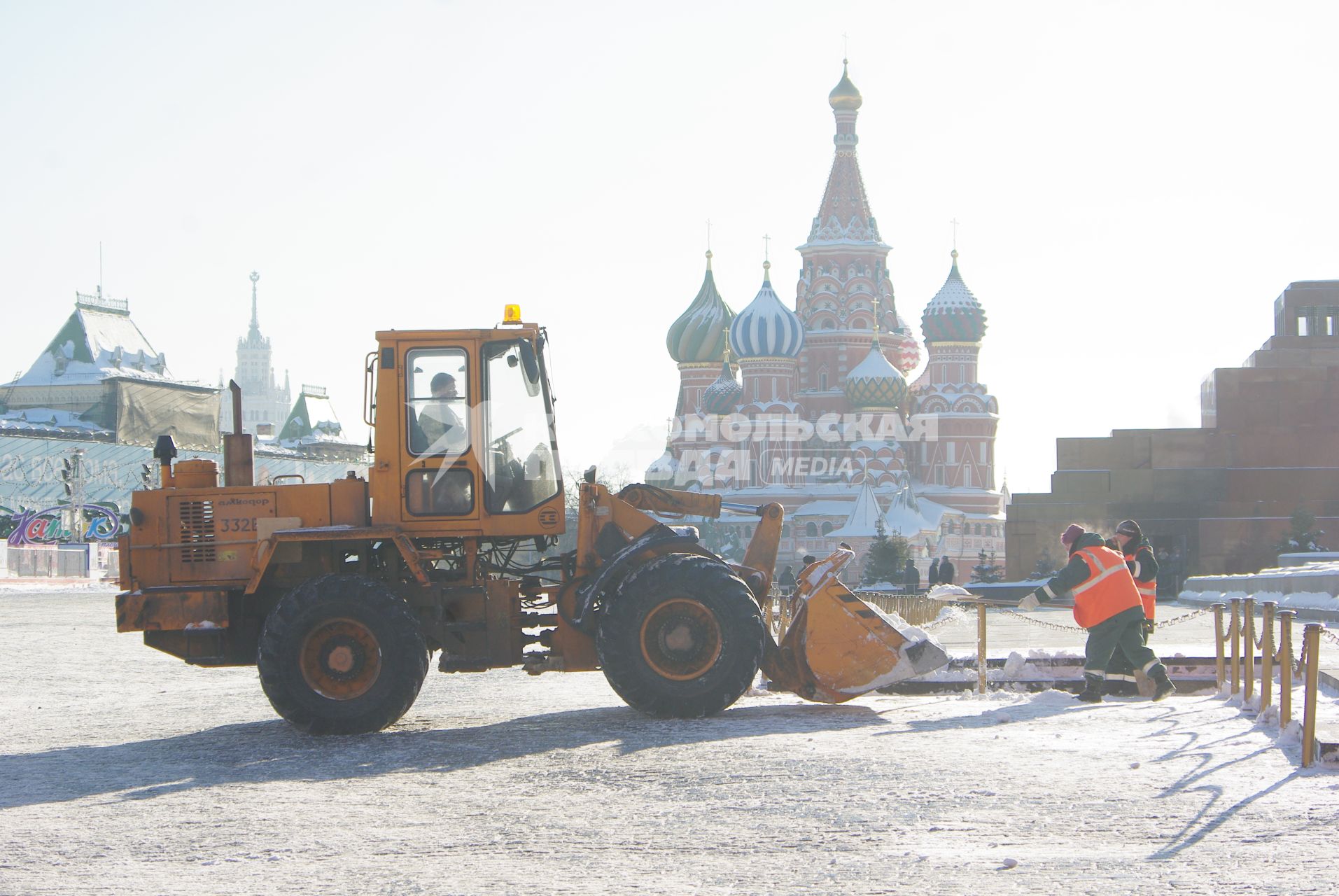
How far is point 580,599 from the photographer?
10023mm

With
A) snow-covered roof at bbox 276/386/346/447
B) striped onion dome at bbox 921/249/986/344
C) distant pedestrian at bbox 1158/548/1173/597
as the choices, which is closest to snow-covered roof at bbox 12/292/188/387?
snow-covered roof at bbox 276/386/346/447

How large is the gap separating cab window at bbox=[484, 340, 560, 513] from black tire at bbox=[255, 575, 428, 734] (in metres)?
0.96

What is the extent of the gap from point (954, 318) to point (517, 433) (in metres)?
88.7

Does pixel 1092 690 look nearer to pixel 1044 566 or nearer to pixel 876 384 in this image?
pixel 1044 566

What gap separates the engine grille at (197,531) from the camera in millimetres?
10102

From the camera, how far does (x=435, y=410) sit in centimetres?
1000

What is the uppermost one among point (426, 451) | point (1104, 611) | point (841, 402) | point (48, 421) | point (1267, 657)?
point (841, 402)

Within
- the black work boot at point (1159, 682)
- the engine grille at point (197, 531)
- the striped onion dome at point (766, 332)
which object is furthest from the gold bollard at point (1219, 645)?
the striped onion dome at point (766, 332)

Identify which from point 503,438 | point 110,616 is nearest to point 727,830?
point 503,438

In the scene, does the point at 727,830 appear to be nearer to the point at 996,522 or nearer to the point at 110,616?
the point at 110,616

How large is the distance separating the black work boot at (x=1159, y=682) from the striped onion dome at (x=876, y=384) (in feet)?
276

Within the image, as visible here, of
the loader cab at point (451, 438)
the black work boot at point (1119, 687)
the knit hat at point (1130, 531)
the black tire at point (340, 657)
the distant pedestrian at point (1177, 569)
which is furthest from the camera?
the distant pedestrian at point (1177, 569)

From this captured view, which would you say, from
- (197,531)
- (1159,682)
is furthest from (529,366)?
(1159,682)

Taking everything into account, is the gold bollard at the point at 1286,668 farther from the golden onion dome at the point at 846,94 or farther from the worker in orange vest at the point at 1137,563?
the golden onion dome at the point at 846,94
